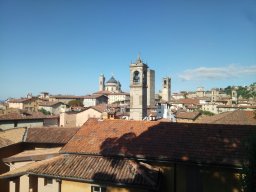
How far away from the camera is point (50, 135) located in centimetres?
2206

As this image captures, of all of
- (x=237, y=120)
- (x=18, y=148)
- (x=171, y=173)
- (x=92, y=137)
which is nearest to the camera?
(x=171, y=173)

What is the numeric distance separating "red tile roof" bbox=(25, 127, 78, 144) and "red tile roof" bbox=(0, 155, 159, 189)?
6.85 metres

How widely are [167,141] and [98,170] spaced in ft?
13.8

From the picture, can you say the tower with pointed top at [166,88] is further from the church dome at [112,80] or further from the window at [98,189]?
the window at [98,189]

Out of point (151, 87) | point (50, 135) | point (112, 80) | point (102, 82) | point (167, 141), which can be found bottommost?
point (50, 135)

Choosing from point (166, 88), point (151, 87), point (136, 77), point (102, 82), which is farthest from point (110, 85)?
point (136, 77)

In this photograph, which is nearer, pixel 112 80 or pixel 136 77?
pixel 136 77

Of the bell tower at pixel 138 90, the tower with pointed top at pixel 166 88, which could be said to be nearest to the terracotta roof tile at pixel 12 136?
the bell tower at pixel 138 90

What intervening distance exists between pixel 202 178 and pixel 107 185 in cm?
481

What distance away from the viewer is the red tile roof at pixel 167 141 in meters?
12.4

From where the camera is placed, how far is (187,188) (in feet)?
40.4

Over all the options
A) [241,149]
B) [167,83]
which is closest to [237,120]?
[241,149]

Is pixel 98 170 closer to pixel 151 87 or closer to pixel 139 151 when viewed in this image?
pixel 139 151

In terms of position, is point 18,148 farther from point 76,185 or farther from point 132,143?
point 132,143
